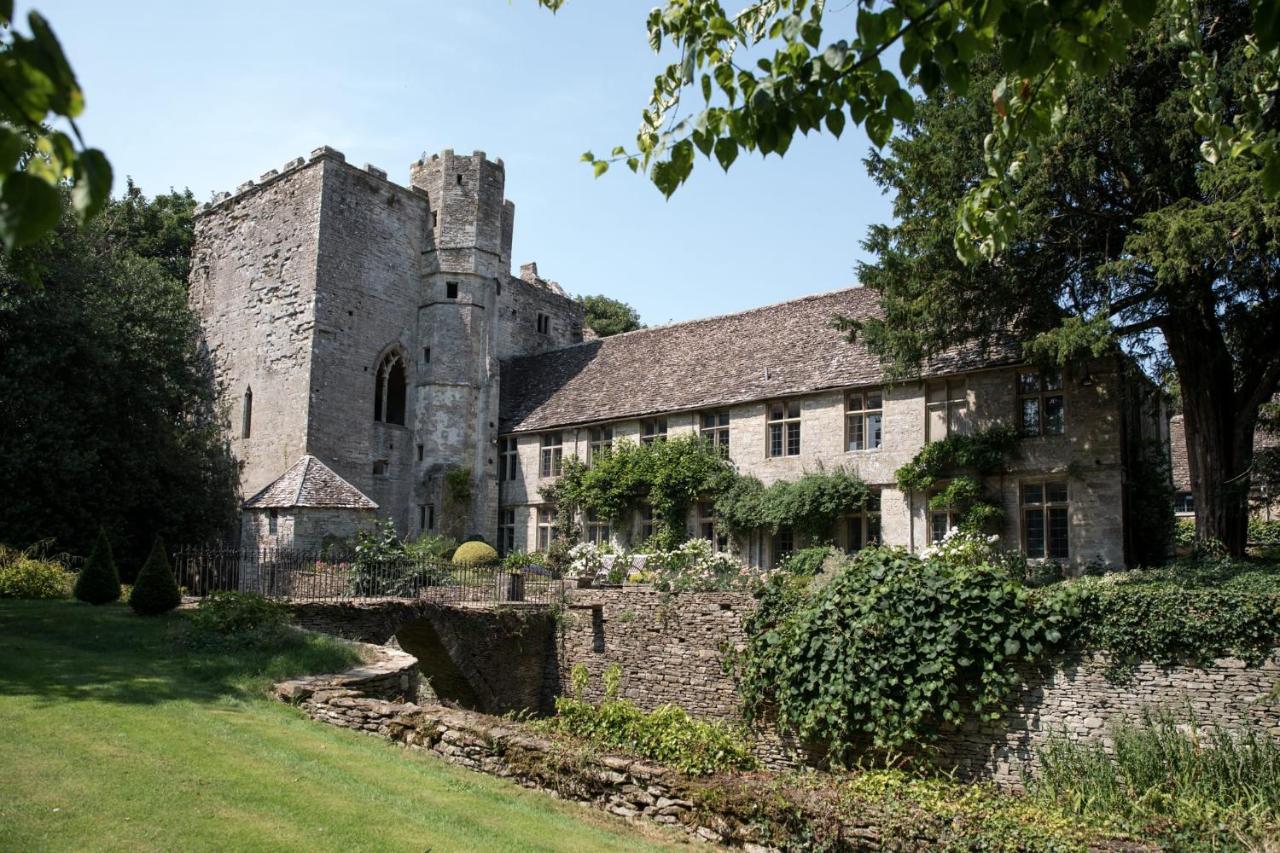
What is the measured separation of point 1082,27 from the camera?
3932 millimetres

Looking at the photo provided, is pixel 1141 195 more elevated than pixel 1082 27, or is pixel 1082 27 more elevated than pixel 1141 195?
pixel 1141 195

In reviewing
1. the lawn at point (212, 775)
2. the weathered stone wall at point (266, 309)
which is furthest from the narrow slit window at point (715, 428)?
the lawn at point (212, 775)

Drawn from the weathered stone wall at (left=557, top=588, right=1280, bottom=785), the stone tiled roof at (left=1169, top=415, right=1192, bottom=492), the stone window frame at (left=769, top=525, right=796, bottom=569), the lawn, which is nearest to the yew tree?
the weathered stone wall at (left=557, top=588, right=1280, bottom=785)

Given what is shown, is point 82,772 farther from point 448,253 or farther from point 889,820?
point 448,253

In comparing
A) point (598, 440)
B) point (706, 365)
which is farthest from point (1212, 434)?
point (598, 440)

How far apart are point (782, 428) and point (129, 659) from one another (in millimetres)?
17849

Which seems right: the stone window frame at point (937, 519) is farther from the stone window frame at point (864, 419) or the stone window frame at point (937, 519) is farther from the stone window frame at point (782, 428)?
the stone window frame at point (782, 428)

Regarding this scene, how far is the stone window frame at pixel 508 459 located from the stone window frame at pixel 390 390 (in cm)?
375

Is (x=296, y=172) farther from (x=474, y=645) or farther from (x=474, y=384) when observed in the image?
(x=474, y=645)

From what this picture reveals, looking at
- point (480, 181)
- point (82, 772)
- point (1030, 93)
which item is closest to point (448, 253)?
point (480, 181)

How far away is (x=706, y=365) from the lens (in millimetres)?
30656

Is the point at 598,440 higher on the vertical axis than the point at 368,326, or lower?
lower

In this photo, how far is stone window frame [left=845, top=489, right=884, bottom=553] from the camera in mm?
25172

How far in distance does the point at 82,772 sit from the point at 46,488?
1858 centimetres
